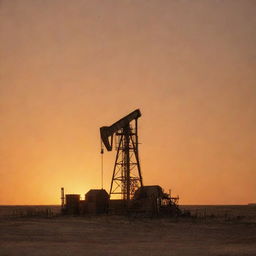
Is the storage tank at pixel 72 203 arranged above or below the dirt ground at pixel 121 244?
above

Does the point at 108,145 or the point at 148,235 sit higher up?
the point at 108,145

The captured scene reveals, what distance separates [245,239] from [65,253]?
15.2 meters

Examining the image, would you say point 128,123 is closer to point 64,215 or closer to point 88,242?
point 64,215

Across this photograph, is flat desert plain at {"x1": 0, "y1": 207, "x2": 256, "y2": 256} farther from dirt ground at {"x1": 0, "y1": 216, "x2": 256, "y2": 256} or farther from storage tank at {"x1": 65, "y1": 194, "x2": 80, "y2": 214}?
storage tank at {"x1": 65, "y1": 194, "x2": 80, "y2": 214}

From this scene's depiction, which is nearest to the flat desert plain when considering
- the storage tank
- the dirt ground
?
the dirt ground

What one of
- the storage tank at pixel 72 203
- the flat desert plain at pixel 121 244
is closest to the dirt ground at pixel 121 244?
the flat desert plain at pixel 121 244

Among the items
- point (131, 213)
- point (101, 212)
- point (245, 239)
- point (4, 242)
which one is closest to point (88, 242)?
point (4, 242)

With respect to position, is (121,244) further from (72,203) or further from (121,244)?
(72,203)

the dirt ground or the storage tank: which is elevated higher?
the storage tank

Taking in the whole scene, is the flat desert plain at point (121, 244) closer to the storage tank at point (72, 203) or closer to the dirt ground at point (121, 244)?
the dirt ground at point (121, 244)

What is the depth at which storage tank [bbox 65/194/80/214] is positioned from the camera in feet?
229

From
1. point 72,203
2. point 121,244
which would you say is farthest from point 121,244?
point 72,203

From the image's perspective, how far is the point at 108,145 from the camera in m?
63.3

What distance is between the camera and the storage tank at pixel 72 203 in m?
69.7
